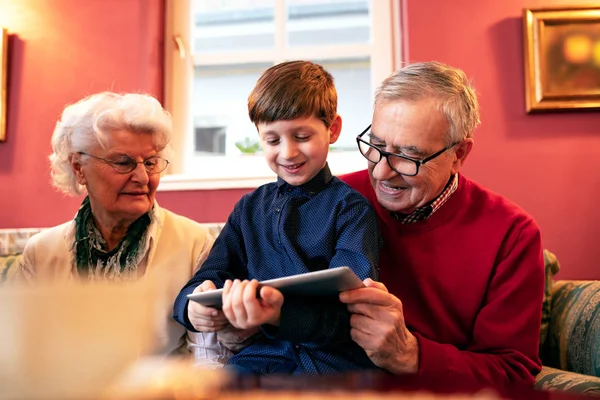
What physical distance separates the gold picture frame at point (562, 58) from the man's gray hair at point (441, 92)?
1.38 metres

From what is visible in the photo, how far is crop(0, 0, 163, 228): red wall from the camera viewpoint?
3096mm

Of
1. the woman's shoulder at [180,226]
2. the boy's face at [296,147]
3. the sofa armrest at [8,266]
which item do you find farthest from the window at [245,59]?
the boy's face at [296,147]

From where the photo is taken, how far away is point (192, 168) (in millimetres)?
3217

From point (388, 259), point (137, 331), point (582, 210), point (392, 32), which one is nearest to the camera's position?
point (137, 331)

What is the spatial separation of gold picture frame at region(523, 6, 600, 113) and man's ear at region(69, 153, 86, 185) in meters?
2.04

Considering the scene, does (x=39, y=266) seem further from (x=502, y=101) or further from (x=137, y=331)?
(x=502, y=101)

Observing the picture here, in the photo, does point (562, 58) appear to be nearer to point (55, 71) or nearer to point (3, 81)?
point (55, 71)

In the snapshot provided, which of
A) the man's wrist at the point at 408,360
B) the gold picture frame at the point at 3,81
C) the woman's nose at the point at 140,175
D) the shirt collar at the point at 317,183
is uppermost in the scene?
the gold picture frame at the point at 3,81

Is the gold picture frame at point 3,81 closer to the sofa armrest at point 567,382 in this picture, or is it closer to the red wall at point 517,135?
the red wall at point 517,135

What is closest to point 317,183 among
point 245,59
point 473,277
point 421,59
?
point 473,277

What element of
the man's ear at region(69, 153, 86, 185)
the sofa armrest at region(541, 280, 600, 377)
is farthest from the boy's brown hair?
the sofa armrest at region(541, 280, 600, 377)

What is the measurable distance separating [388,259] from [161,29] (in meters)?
2.19

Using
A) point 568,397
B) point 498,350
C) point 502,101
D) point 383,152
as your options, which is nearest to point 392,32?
point 502,101

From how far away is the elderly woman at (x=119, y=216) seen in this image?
1.79 metres
